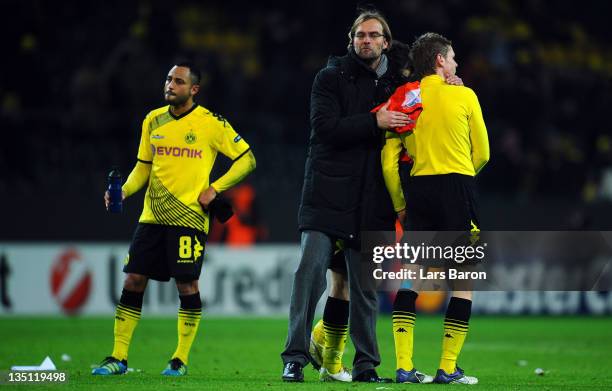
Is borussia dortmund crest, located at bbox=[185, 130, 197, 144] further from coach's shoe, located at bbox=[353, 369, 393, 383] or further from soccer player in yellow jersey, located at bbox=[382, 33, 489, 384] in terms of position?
coach's shoe, located at bbox=[353, 369, 393, 383]

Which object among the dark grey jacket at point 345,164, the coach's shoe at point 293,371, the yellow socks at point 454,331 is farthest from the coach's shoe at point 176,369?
the yellow socks at point 454,331

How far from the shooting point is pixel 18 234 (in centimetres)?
1636

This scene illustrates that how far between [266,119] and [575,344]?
639cm

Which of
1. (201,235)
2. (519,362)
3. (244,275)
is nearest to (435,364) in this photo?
(519,362)

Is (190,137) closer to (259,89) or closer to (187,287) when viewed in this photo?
(187,287)

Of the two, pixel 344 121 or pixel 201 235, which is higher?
pixel 344 121

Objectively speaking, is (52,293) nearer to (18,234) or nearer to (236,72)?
(18,234)

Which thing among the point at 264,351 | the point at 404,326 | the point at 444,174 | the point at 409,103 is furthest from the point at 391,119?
the point at 264,351

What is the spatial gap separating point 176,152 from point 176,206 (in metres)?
0.36

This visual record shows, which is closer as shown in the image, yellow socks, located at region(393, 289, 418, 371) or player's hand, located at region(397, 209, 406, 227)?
yellow socks, located at region(393, 289, 418, 371)

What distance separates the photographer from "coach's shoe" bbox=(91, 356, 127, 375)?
7.60 metres

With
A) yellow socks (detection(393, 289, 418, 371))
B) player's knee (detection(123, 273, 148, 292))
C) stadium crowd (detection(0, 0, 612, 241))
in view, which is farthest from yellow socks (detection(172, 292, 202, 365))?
stadium crowd (detection(0, 0, 612, 241))

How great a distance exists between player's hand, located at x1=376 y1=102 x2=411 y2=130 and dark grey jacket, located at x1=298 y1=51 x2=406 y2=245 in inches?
4.9

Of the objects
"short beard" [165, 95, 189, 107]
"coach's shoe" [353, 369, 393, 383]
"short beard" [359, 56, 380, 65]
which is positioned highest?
"short beard" [359, 56, 380, 65]
